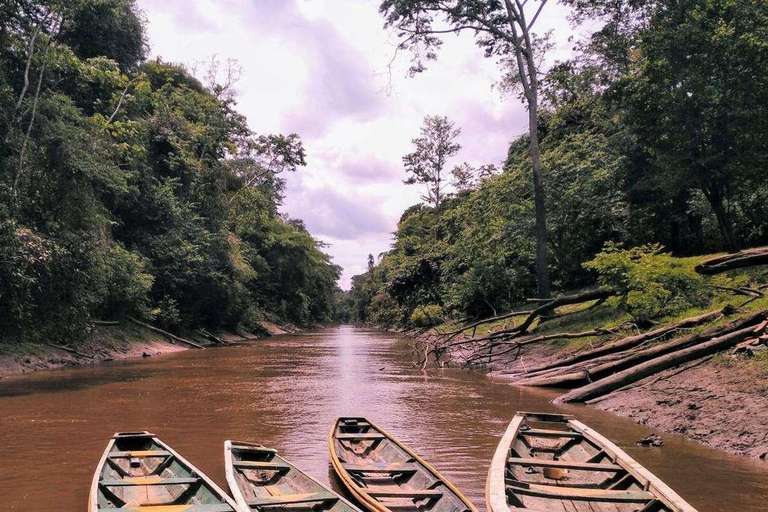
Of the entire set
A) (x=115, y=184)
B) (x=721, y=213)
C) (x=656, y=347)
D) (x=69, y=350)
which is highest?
(x=115, y=184)

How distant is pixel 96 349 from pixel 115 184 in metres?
6.50

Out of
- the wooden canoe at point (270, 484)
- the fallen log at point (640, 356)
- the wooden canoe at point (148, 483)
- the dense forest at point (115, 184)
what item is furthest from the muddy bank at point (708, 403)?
the dense forest at point (115, 184)

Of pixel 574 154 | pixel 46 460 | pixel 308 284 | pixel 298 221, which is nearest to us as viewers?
pixel 46 460

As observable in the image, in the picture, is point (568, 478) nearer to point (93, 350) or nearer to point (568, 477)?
point (568, 477)

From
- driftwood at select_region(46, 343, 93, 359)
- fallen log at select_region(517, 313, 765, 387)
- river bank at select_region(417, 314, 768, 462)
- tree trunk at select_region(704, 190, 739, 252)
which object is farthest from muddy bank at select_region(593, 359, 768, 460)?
Answer: driftwood at select_region(46, 343, 93, 359)

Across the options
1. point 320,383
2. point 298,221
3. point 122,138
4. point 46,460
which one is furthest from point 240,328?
point 298,221

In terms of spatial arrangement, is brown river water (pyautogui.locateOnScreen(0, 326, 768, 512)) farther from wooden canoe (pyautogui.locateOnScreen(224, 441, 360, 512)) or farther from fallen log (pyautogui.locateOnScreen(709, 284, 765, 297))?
fallen log (pyautogui.locateOnScreen(709, 284, 765, 297))

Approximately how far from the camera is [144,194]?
93.7 ft

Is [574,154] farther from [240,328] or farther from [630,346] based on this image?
[240,328]

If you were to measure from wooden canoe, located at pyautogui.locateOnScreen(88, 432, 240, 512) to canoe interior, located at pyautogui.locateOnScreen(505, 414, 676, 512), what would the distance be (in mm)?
2776

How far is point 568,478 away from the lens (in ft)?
20.8

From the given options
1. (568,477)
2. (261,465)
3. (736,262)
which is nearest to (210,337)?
(736,262)

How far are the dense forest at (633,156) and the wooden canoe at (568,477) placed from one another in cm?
876

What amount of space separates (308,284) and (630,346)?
5003cm
